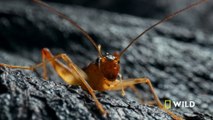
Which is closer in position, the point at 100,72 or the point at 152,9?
the point at 100,72

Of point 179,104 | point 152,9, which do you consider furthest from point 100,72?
point 152,9

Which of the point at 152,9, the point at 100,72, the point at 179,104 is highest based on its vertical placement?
the point at 152,9

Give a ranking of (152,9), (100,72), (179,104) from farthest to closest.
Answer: (152,9) < (179,104) < (100,72)

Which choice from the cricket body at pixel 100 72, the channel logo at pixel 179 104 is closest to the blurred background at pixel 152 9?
the channel logo at pixel 179 104

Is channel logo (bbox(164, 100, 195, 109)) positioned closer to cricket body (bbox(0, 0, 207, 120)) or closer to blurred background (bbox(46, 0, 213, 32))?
cricket body (bbox(0, 0, 207, 120))

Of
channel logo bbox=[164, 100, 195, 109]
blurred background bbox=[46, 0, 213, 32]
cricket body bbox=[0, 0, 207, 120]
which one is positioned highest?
blurred background bbox=[46, 0, 213, 32]

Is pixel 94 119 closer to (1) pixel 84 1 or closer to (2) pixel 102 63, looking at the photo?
(2) pixel 102 63

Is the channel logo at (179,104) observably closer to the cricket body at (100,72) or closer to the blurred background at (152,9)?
the cricket body at (100,72)

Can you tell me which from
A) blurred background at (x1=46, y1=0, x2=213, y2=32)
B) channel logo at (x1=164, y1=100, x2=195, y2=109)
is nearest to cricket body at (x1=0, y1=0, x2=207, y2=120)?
channel logo at (x1=164, y1=100, x2=195, y2=109)

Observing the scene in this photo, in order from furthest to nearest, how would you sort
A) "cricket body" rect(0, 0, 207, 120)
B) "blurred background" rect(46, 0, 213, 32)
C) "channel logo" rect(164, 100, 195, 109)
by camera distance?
"blurred background" rect(46, 0, 213, 32)
"channel logo" rect(164, 100, 195, 109)
"cricket body" rect(0, 0, 207, 120)

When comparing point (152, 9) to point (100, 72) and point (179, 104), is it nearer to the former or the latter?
point (179, 104)

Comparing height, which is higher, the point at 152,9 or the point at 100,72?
the point at 152,9
